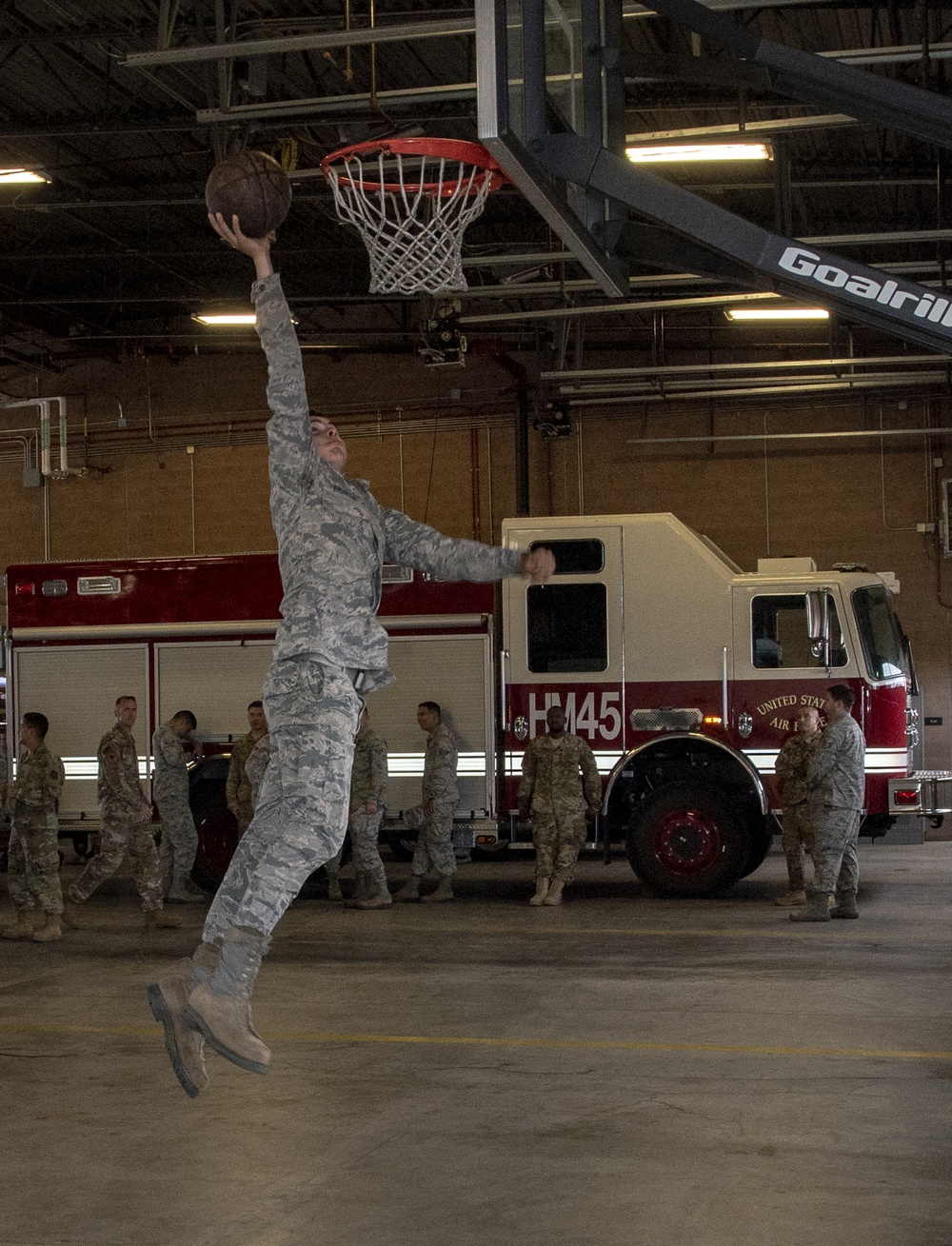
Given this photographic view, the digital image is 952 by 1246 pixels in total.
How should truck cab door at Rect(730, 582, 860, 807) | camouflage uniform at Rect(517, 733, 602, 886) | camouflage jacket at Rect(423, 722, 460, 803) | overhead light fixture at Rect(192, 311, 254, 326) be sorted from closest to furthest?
1. camouflage uniform at Rect(517, 733, 602, 886)
2. truck cab door at Rect(730, 582, 860, 807)
3. camouflage jacket at Rect(423, 722, 460, 803)
4. overhead light fixture at Rect(192, 311, 254, 326)

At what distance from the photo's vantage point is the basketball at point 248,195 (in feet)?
13.6

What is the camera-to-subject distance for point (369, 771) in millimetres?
13281

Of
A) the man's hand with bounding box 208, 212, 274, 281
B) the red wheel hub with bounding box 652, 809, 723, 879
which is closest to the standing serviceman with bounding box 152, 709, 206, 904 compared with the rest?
the red wheel hub with bounding box 652, 809, 723, 879

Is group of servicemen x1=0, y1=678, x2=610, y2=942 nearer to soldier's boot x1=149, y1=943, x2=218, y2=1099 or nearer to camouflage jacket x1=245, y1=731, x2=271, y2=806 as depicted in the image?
camouflage jacket x1=245, y1=731, x2=271, y2=806

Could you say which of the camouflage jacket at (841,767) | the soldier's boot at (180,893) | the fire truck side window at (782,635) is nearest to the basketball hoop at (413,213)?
the camouflage jacket at (841,767)

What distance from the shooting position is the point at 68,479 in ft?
75.5

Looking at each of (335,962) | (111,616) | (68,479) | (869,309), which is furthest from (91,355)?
(869,309)

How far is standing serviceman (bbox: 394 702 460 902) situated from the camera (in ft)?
44.4

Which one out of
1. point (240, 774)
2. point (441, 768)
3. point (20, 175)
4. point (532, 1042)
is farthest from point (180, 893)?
point (20, 175)

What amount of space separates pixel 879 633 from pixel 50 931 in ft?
24.8

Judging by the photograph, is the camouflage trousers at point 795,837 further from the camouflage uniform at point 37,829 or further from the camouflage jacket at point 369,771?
the camouflage uniform at point 37,829

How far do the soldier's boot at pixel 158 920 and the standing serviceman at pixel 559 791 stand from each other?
10.4 feet

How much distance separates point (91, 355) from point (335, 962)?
48.6 ft

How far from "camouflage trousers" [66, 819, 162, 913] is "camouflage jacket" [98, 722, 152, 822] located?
0.25 feet
